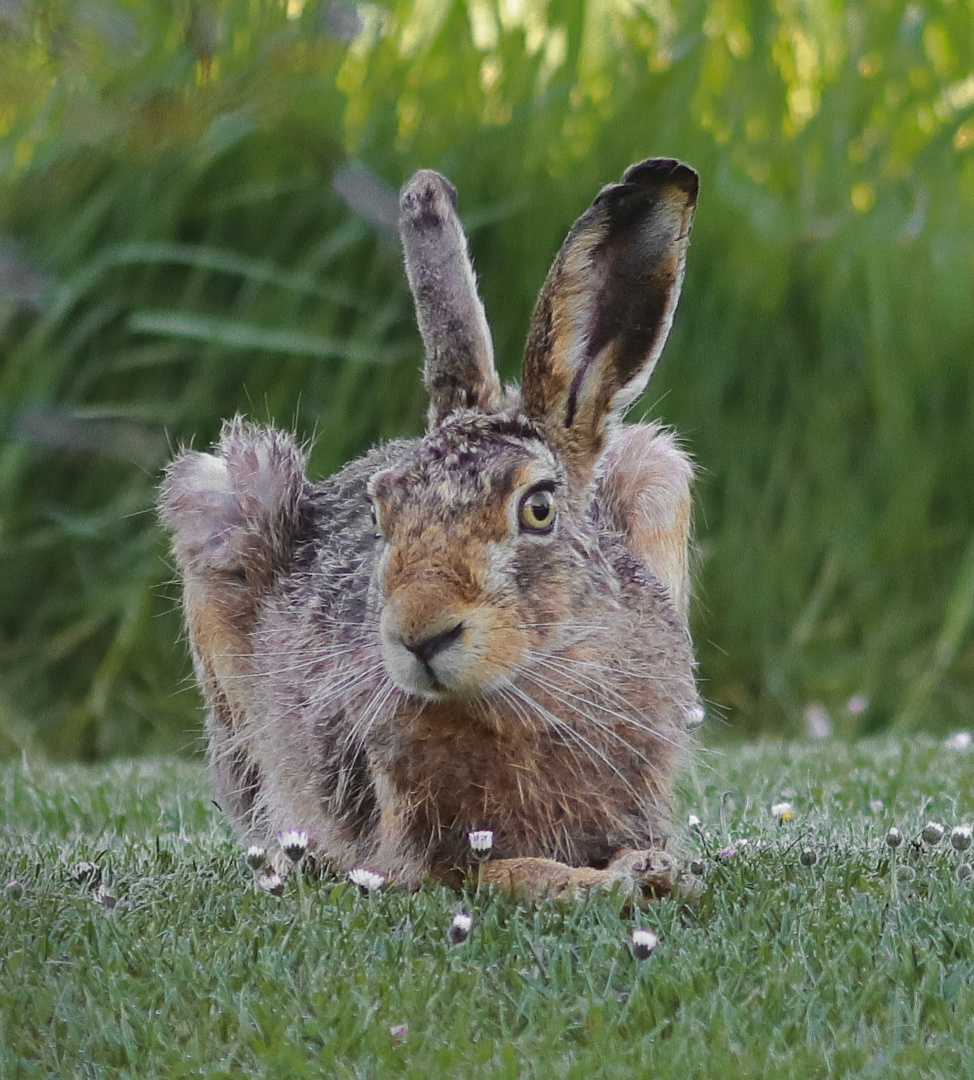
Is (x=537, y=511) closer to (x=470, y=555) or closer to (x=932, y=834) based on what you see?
(x=470, y=555)

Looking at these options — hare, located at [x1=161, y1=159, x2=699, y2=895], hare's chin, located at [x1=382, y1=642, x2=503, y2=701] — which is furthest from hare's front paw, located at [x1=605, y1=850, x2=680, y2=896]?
hare's chin, located at [x1=382, y1=642, x2=503, y2=701]

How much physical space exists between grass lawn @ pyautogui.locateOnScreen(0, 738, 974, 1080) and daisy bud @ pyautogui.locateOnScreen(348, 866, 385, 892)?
26 millimetres

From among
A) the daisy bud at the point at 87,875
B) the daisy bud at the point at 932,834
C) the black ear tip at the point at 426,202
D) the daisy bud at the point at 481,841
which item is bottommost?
the daisy bud at the point at 87,875

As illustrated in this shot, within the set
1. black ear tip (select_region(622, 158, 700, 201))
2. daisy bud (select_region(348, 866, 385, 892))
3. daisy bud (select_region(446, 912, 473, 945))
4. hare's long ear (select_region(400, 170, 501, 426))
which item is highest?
black ear tip (select_region(622, 158, 700, 201))

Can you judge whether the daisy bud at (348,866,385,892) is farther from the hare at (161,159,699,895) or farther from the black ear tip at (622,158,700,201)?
the black ear tip at (622,158,700,201)

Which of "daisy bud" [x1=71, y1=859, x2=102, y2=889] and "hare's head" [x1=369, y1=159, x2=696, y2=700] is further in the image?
"daisy bud" [x1=71, y1=859, x2=102, y2=889]

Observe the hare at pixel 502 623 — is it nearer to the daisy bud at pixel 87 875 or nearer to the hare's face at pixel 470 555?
the hare's face at pixel 470 555

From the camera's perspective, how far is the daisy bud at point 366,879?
10.4 feet

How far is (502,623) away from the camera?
2971 millimetres

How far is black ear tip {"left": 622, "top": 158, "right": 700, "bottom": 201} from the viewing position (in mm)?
3203

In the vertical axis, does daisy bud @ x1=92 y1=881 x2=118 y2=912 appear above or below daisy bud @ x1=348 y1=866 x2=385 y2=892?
below

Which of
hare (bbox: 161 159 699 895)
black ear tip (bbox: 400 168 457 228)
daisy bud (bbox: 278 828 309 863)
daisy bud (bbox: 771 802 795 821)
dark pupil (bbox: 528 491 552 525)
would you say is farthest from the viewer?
daisy bud (bbox: 771 802 795 821)

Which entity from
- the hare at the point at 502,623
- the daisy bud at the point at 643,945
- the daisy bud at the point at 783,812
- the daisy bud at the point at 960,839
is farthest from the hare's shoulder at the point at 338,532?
the daisy bud at the point at 960,839

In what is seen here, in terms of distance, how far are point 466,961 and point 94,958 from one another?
0.62 meters
